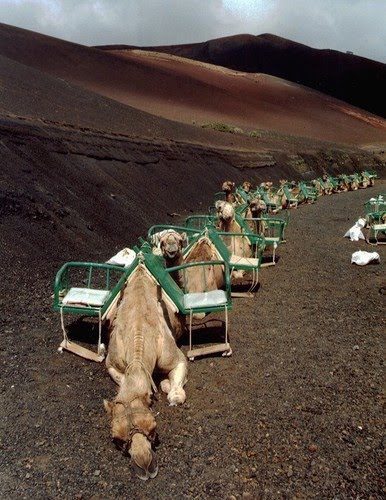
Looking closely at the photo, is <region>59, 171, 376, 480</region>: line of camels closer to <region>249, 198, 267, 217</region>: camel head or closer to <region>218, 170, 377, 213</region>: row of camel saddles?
<region>249, 198, 267, 217</region>: camel head

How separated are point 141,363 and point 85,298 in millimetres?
1934

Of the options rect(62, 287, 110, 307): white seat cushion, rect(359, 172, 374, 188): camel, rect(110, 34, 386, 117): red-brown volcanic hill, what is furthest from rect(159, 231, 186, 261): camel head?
rect(110, 34, 386, 117): red-brown volcanic hill

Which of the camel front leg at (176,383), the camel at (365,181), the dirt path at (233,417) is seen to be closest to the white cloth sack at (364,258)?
the dirt path at (233,417)

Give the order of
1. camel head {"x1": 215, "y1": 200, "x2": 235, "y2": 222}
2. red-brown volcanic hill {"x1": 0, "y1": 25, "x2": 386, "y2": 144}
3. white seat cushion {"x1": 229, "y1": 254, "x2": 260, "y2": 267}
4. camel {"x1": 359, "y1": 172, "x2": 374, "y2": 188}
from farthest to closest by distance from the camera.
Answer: red-brown volcanic hill {"x1": 0, "y1": 25, "x2": 386, "y2": 144} → camel {"x1": 359, "y1": 172, "x2": 374, "y2": 188} → camel head {"x1": 215, "y1": 200, "x2": 235, "y2": 222} → white seat cushion {"x1": 229, "y1": 254, "x2": 260, "y2": 267}

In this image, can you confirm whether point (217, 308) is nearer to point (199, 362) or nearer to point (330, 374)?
point (199, 362)

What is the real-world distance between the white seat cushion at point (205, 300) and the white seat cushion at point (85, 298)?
1075 millimetres

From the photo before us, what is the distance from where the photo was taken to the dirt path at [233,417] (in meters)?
4.31

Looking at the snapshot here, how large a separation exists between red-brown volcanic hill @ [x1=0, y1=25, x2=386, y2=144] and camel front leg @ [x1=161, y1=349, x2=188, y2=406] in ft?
149

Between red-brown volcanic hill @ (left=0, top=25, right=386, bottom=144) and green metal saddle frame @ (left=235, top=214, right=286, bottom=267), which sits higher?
red-brown volcanic hill @ (left=0, top=25, right=386, bottom=144)

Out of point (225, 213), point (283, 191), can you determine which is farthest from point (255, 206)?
point (283, 191)

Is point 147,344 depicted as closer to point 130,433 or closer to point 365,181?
point 130,433

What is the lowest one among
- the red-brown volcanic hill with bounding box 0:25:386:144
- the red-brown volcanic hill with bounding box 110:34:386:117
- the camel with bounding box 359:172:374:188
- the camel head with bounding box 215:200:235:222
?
the camel with bounding box 359:172:374:188

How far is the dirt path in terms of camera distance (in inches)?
170

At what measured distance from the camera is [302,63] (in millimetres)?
107062
